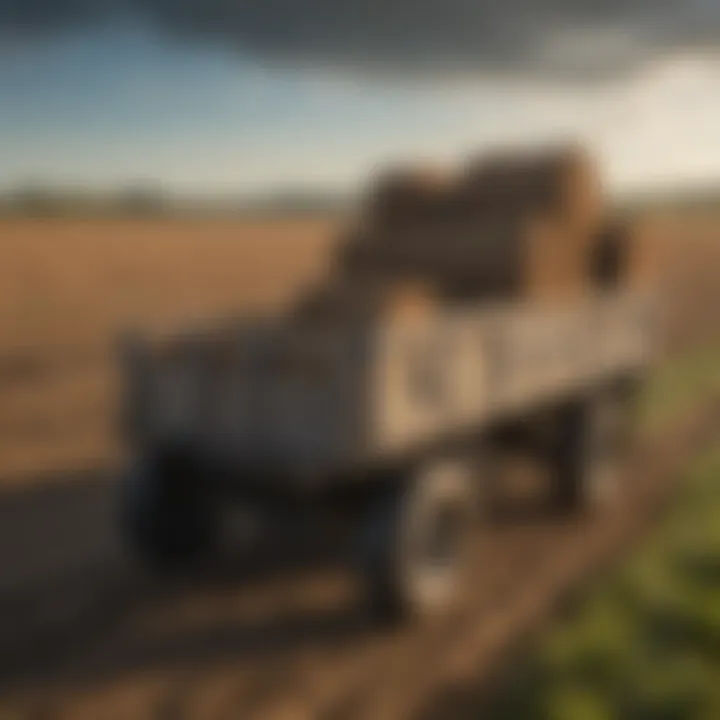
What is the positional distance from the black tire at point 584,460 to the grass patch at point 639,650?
40.0 inches

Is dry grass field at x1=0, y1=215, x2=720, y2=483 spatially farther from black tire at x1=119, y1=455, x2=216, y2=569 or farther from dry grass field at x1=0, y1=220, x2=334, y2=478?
black tire at x1=119, y1=455, x2=216, y2=569

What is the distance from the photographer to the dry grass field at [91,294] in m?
9.62

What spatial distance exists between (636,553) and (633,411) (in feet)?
8.67

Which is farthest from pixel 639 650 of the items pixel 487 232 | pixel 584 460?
pixel 487 232

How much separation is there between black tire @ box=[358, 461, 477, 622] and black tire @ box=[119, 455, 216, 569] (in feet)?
3.53

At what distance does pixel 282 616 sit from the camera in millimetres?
5301

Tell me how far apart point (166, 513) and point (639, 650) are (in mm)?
2533

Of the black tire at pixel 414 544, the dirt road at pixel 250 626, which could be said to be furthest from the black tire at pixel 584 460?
the black tire at pixel 414 544

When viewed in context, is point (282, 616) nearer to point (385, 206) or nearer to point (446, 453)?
point (446, 453)

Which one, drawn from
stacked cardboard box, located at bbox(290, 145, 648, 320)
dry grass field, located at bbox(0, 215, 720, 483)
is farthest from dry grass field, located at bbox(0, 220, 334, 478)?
stacked cardboard box, located at bbox(290, 145, 648, 320)

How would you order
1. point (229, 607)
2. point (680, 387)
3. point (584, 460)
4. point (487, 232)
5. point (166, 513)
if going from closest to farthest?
1. point (229, 607)
2. point (166, 513)
3. point (487, 232)
4. point (584, 460)
5. point (680, 387)

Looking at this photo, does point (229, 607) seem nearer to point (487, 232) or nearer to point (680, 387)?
point (487, 232)

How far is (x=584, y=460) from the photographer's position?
23.0ft

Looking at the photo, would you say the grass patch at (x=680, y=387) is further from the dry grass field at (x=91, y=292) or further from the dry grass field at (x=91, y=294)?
the dry grass field at (x=91, y=292)
